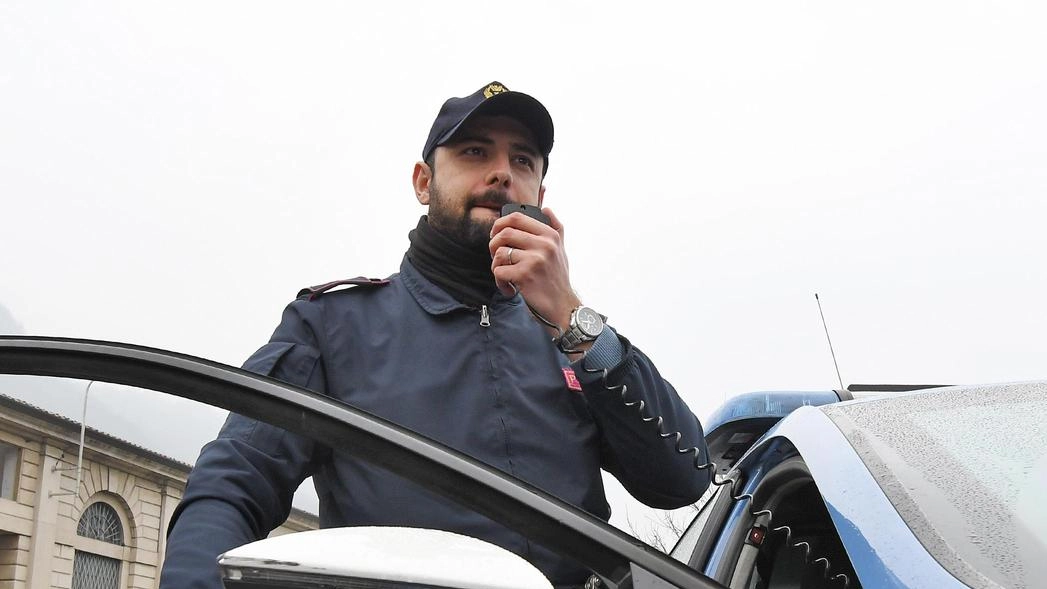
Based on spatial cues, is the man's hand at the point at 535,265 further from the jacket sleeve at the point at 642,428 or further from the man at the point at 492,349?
the jacket sleeve at the point at 642,428

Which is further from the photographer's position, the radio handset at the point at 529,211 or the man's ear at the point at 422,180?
the man's ear at the point at 422,180

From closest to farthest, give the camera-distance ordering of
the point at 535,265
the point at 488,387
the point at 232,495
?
the point at 232,495
the point at 535,265
the point at 488,387

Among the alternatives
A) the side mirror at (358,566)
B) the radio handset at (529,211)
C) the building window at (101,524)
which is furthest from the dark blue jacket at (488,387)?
the side mirror at (358,566)

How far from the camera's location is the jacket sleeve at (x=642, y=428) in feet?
5.87

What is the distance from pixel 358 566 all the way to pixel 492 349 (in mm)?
1269

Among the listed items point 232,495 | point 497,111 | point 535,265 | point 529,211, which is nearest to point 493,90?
point 497,111

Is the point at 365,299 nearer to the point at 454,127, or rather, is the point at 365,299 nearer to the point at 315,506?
the point at 454,127

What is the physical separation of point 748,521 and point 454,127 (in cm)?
102

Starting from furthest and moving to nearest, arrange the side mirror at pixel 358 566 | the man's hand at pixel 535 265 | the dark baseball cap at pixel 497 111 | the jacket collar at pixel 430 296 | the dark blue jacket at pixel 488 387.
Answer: the dark baseball cap at pixel 497 111
the jacket collar at pixel 430 296
the dark blue jacket at pixel 488 387
the man's hand at pixel 535 265
the side mirror at pixel 358 566

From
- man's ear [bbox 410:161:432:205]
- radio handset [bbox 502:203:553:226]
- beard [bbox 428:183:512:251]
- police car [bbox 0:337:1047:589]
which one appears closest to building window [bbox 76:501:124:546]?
police car [bbox 0:337:1047:589]

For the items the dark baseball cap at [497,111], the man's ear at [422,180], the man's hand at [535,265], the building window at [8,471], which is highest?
the dark baseball cap at [497,111]

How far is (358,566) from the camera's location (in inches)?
29.7

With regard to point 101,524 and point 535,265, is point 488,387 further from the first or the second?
point 101,524

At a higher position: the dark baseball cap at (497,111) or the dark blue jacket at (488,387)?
the dark baseball cap at (497,111)
